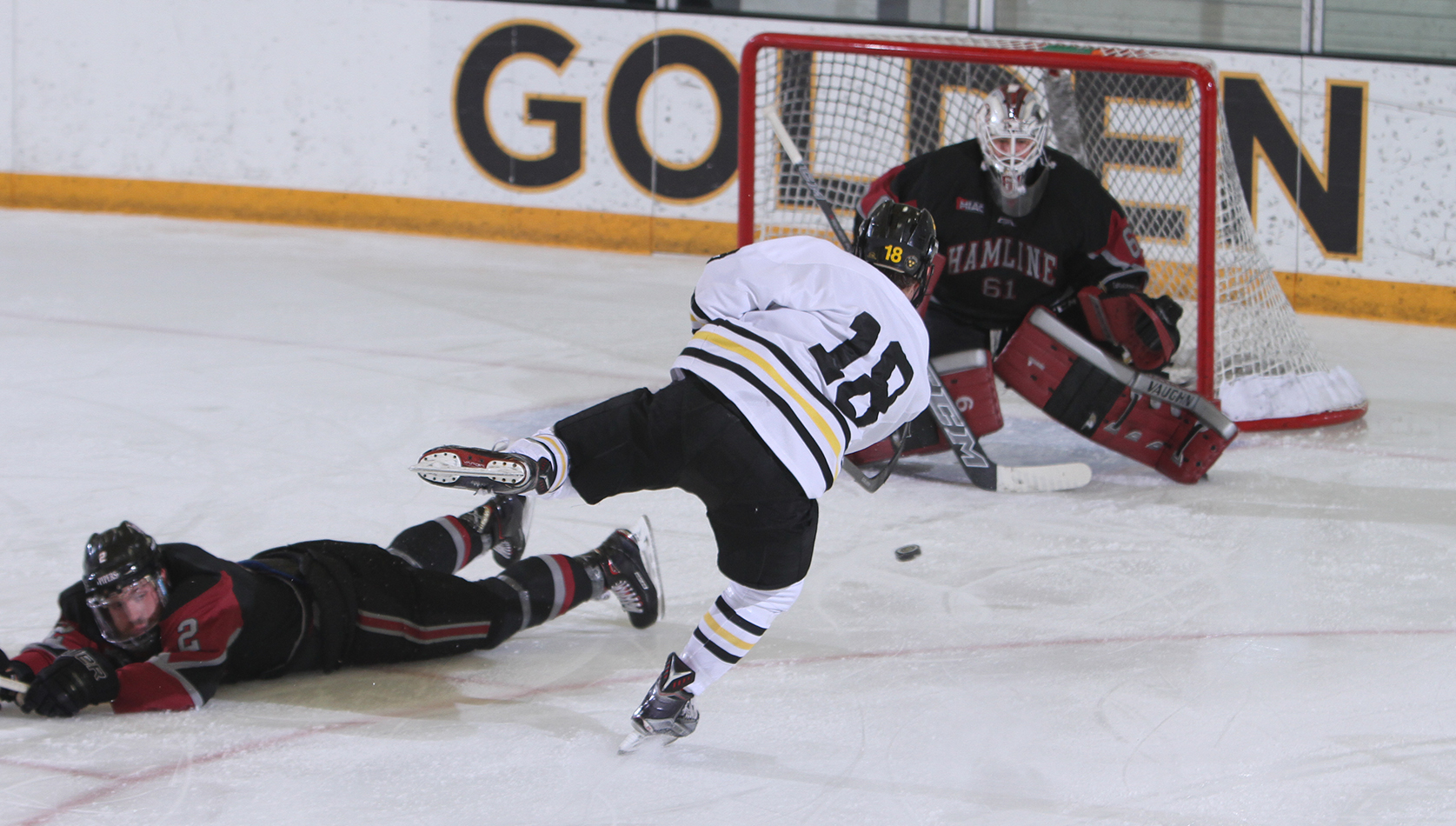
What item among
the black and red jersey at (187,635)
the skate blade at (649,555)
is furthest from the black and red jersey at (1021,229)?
the black and red jersey at (187,635)

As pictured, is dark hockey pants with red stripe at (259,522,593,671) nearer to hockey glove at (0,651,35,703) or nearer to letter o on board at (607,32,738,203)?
hockey glove at (0,651,35,703)

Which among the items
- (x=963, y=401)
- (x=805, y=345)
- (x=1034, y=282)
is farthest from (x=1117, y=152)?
(x=805, y=345)

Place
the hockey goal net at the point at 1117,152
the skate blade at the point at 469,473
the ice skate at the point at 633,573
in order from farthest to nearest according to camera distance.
Result: the hockey goal net at the point at 1117,152, the ice skate at the point at 633,573, the skate blade at the point at 469,473

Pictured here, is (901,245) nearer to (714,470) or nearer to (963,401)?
(714,470)

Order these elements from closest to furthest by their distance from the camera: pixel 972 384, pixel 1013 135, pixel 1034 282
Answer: pixel 1013 135
pixel 972 384
pixel 1034 282

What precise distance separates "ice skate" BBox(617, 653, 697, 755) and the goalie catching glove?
79.7 inches

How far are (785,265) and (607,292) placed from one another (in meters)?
3.90

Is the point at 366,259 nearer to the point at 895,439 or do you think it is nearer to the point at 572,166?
the point at 572,166

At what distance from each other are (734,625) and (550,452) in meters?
0.37

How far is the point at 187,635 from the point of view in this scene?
6.96ft

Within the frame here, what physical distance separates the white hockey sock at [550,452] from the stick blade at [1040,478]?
175cm

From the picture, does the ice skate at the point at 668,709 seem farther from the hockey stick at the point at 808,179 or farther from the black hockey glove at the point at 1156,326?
the black hockey glove at the point at 1156,326

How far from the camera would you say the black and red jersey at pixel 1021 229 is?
378 centimetres

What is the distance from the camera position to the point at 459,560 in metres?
2.57
